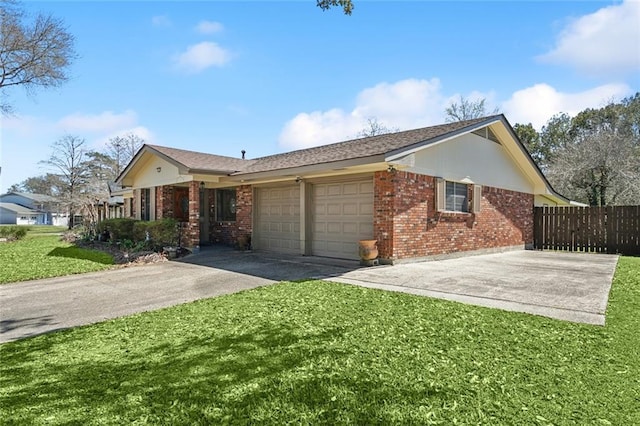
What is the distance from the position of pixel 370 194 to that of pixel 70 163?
4079cm

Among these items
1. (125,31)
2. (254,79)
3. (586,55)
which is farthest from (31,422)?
(586,55)

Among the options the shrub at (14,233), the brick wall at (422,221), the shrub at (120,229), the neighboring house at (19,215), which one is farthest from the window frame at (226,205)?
the neighboring house at (19,215)

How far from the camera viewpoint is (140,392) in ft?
9.75

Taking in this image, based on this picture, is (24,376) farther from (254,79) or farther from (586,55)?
(586,55)

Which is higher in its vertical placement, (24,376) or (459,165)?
(459,165)

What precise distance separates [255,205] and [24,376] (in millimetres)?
10187

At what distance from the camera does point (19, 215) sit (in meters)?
57.0

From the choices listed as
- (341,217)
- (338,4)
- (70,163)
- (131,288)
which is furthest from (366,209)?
(70,163)

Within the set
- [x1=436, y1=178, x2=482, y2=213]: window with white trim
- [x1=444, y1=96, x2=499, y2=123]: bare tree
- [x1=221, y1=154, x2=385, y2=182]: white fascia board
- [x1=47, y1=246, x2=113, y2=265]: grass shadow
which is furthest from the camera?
[x1=444, y1=96, x2=499, y2=123]: bare tree

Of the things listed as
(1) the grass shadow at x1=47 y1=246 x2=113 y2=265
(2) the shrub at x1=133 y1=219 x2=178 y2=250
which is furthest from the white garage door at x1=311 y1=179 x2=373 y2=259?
(1) the grass shadow at x1=47 y1=246 x2=113 y2=265

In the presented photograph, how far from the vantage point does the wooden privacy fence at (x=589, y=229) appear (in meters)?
14.2

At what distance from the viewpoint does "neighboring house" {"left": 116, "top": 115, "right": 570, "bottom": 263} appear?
9.62 m

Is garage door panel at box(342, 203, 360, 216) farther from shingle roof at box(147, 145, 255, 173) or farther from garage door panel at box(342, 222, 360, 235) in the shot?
shingle roof at box(147, 145, 255, 173)

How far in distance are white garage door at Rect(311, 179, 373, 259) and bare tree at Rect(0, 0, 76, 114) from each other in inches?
762
